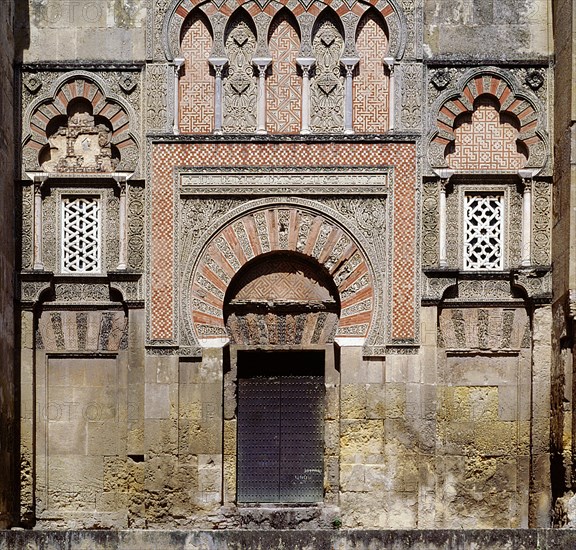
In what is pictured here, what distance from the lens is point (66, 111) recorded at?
52.9ft

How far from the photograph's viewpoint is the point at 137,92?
52.8ft

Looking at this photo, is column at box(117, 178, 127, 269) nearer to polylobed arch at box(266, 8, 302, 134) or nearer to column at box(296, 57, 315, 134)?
polylobed arch at box(266, 8, 302, 134)

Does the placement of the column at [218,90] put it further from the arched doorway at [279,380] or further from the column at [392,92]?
the column at [392,92]

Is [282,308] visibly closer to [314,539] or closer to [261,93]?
[261,93]

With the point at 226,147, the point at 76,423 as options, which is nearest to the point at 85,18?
the point at 226,147

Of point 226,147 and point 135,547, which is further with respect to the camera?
point 226,147

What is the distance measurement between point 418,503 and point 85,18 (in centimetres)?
644

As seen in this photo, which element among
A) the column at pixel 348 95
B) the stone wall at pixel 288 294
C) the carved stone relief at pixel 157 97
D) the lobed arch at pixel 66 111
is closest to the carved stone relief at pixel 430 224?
the stone wall at pixel 288 294

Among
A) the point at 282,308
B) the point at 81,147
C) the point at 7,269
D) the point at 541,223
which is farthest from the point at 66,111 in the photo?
the point at 541,223

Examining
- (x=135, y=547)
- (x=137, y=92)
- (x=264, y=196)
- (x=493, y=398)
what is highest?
(x=137, y=92)

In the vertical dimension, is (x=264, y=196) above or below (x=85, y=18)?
below

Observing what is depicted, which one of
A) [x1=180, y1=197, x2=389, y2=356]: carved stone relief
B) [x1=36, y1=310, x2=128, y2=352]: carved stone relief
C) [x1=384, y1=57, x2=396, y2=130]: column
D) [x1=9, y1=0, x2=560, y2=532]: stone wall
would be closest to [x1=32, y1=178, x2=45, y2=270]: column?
[x1=9, y1=0, x2=560, y2=532]: stone wall

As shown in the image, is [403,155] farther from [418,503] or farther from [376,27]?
[418,503]

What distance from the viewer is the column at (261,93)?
16.0 meters
